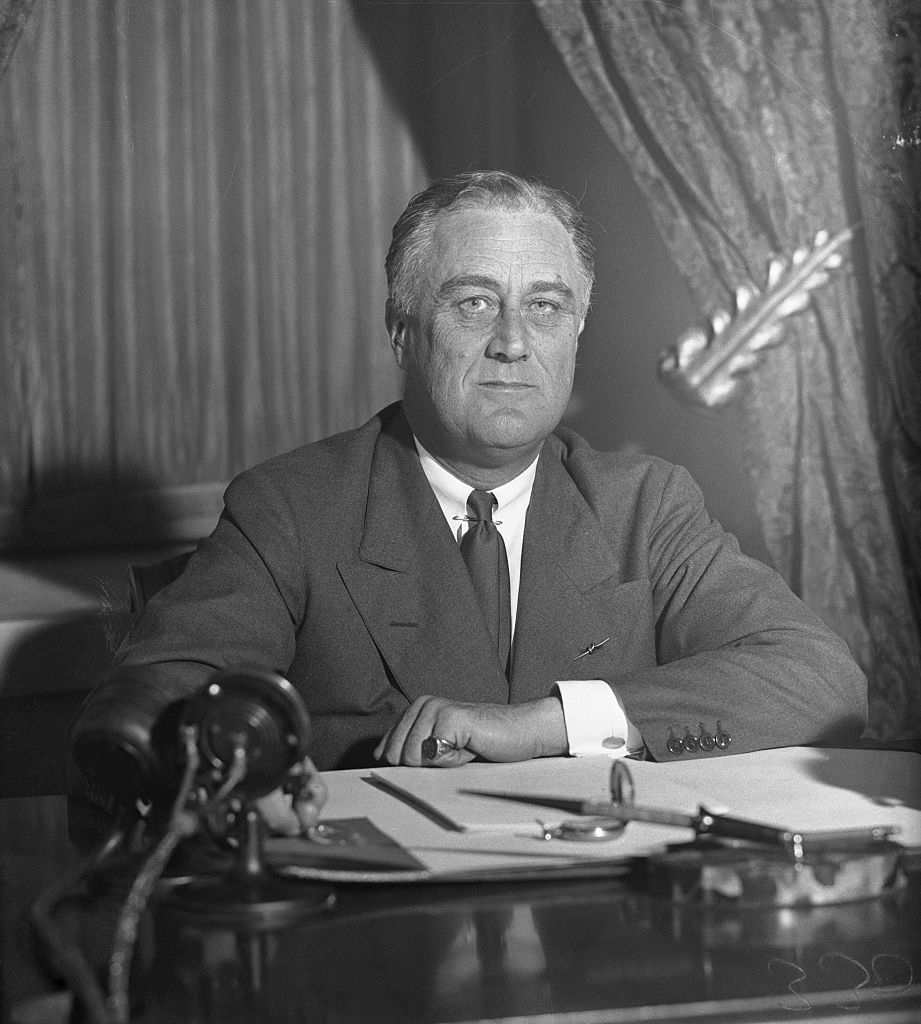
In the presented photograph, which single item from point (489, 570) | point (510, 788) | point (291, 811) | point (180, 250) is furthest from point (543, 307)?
point (291, 811)

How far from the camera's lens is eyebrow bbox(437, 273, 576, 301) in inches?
77.8

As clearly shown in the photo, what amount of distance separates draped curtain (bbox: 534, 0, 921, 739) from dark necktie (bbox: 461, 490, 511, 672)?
2.06 feet

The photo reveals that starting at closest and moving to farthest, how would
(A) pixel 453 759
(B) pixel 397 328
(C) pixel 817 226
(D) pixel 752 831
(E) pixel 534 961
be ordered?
(E) pixel 534 961
(D) pixel 752 831
(A) pixel 453 759
(B) pixel 397 328
(C) pixel 817 226

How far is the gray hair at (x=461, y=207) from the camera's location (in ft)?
6.68

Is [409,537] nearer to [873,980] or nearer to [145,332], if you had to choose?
[145,332]

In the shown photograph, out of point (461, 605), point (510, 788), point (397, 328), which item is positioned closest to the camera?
point (510, 788)

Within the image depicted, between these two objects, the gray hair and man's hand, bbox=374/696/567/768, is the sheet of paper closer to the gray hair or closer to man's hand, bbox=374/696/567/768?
man's hand, bbox=374/696/567/768

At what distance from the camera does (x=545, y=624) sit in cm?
194

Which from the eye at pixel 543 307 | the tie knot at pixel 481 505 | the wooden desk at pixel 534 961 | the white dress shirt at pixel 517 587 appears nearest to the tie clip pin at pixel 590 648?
the white dress shirt at pixel 517 587

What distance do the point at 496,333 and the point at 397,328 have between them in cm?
23

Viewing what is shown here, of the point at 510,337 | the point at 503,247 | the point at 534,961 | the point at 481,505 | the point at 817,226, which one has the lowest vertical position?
the point at 534,961

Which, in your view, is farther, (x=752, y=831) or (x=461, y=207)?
(x=461, y=207)

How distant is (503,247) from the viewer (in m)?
1.97

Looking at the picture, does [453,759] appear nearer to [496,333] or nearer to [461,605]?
[461,605]
